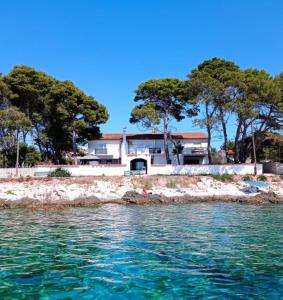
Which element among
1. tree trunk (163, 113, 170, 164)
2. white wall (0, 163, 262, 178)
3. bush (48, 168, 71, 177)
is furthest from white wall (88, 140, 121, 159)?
bush (48, 168, 71, 177)

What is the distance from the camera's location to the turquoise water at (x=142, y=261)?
9320 millimetres

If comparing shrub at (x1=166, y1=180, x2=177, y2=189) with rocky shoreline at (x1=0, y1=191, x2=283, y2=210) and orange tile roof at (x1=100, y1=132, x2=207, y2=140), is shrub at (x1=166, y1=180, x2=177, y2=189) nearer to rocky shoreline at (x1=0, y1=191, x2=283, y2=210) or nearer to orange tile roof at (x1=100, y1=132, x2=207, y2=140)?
rocky shoreline at (x1=0, y1=191, x2=283, y2=210)

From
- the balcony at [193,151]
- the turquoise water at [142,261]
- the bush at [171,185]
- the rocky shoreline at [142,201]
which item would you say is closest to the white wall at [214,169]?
the bush at [171,185]

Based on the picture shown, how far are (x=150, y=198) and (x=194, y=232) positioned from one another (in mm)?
19472

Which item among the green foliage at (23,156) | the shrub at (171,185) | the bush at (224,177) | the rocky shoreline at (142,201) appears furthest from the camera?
the green foliage at (23,156)

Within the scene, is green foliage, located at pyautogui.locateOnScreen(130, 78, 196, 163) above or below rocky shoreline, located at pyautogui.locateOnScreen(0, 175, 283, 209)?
above

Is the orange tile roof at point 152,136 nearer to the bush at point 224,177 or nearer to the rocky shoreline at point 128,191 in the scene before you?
the bush at point 224,177

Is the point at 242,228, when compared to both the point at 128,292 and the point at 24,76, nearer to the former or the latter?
the point at 128,292

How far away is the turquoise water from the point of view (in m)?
9.32

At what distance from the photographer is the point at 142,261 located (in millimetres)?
12422

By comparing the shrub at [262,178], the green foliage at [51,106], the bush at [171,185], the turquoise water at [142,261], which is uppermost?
the green foliage at [51,106]

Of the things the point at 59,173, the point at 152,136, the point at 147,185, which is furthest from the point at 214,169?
the point at 59,173

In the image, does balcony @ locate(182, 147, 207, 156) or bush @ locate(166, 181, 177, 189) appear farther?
balcony @ locate(182, 147, 207, 156)

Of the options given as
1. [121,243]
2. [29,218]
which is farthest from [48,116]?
[121,243]
